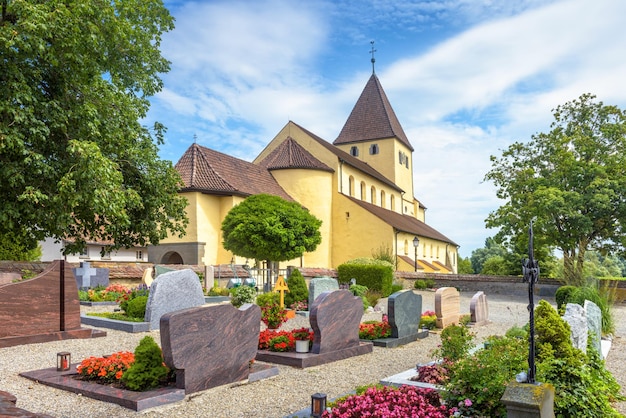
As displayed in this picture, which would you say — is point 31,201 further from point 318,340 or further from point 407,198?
point 407,198

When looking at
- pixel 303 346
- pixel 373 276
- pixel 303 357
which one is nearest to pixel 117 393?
pixel 303 357

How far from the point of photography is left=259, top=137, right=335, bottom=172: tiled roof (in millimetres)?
33156

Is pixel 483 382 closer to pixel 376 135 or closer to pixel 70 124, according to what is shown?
pixel 70 124

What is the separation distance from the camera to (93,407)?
538 cm

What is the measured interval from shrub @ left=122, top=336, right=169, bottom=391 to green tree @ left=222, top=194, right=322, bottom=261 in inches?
593

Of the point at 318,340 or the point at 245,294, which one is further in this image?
the point at 245,294

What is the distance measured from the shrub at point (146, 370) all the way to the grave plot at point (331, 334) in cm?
241

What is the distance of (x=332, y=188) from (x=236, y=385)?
28217 millimetres

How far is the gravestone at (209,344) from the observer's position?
5605 millimetres

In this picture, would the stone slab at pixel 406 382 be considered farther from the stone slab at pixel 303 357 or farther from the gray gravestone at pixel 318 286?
the gray gravestone at pixel 318 286

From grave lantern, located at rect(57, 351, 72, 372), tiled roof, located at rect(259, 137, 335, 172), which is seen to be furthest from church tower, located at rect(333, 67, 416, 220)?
grave lantern, located at rect(57, 351, 72, 372)

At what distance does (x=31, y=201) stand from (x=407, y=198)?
40047 mm

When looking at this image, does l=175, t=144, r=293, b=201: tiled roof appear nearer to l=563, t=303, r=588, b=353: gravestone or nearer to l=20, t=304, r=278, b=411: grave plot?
l=20, t=304, r=278, b=411: grave plot

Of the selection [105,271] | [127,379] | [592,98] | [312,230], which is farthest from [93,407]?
[592,98]
